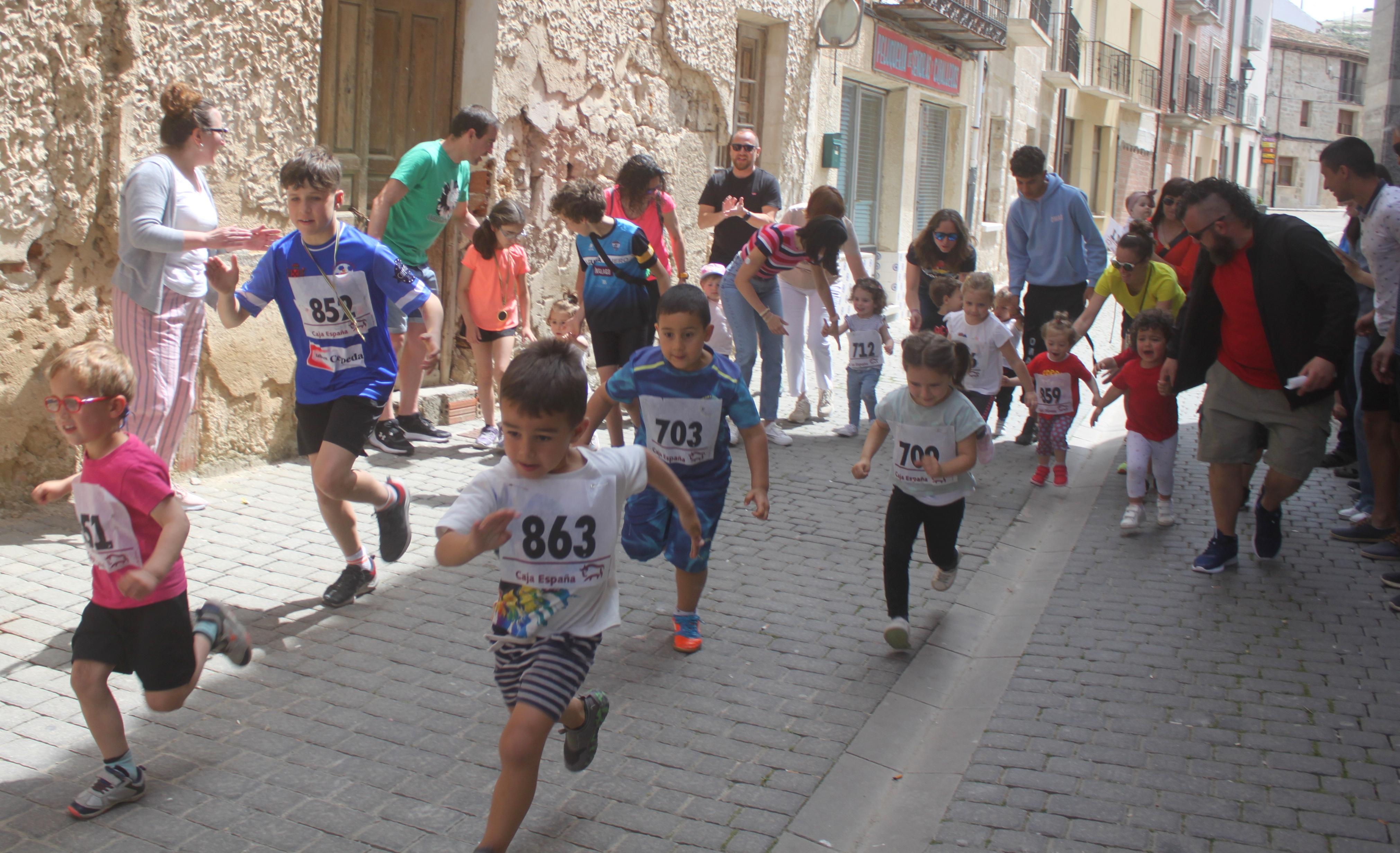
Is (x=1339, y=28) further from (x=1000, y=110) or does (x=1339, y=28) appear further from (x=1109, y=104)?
(x=1000, y=110)

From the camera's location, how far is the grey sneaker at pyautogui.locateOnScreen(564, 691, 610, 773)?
3166 mm

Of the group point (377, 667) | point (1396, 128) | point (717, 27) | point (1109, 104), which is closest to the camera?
point (377, 667)

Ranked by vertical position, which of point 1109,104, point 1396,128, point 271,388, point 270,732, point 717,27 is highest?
point 1109,104

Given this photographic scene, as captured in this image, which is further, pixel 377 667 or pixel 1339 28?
pixel 1339 28

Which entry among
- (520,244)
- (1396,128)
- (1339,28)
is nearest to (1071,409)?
(1396,128)

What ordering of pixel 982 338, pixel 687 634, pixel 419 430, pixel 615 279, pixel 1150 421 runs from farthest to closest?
pixel 419 430, pixel 982 338, pixel 615 279, pixel 1150 421, pixel 687 634

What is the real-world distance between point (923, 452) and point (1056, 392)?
9.56ft

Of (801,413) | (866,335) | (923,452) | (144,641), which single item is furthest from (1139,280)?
(144,641)

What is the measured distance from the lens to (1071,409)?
7.10 meters

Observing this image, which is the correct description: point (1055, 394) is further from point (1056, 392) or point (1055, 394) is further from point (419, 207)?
point (419, 207)

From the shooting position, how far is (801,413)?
28.8 ft

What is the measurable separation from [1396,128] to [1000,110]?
47.2 feet

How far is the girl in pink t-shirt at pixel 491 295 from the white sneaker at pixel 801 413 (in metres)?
2.24

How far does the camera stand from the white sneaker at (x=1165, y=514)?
20.4ft
